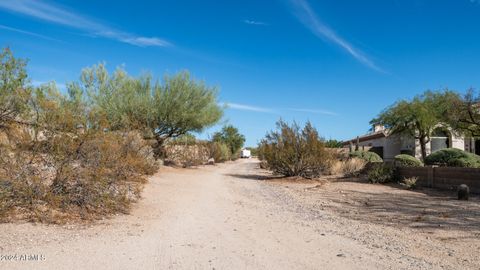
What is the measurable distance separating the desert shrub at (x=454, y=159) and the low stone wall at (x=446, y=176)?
257cm

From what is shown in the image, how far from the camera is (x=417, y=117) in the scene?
33.0 m

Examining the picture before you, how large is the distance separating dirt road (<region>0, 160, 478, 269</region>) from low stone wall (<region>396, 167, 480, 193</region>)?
8.31 m

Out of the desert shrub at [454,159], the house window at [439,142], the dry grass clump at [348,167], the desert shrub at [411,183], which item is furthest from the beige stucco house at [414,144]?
the desert shrub at [411,183]

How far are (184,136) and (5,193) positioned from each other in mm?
20898

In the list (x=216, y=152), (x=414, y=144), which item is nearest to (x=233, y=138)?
(x=216, y=152)

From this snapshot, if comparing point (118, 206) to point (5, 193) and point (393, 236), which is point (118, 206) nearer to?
point (5, 193)

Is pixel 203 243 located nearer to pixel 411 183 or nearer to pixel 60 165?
pixel 60 165

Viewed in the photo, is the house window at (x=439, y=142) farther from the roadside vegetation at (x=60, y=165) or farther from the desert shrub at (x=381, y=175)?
the roadside vegetation at (x=60, y=165)

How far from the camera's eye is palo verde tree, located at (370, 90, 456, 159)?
106 feet

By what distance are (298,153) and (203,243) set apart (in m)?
14.8

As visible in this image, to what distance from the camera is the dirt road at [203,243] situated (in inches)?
215

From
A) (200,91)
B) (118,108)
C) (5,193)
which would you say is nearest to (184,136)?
(200,91)

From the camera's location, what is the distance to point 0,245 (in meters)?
5.89

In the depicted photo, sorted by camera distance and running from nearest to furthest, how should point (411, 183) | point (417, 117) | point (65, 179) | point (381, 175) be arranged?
point (65, 179)
point (411, 183)
point (381, 175)
point (417, 117)
